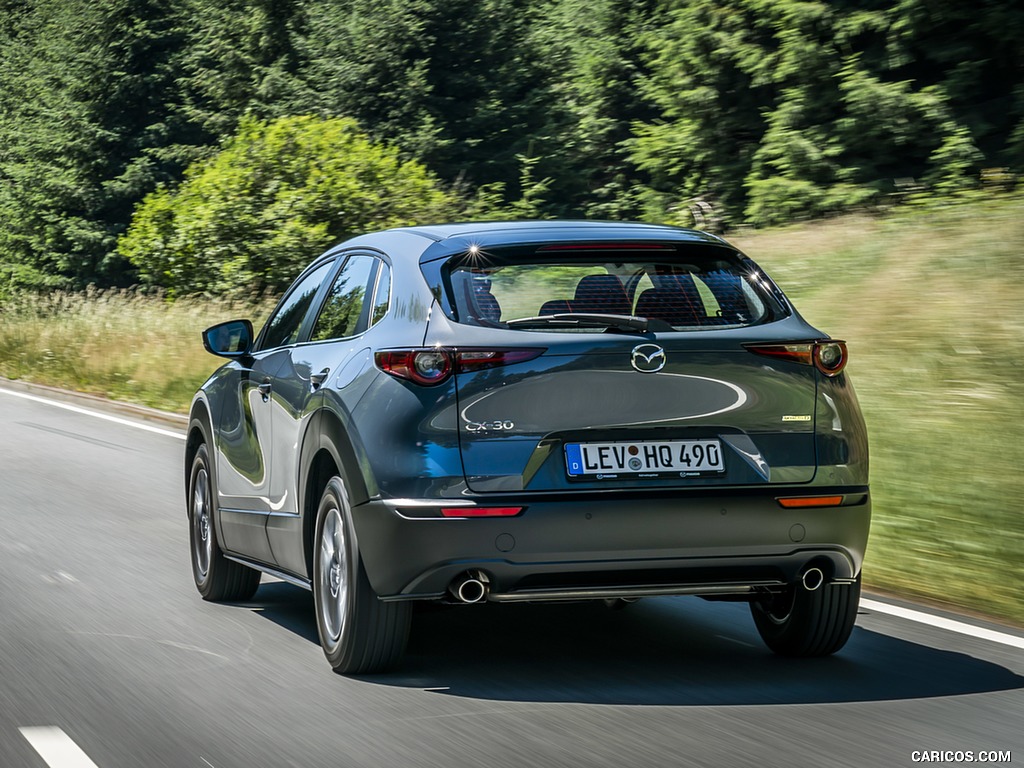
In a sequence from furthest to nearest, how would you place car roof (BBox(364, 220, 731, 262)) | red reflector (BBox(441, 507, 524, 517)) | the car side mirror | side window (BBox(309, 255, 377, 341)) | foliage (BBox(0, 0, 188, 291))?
foliage (BBox(0, 0, 188, 291)) → the car side mirror → side window (BBox(309, 255, 377, 341)) → car roof (BBox(364, 220, 731, 262)) → red reflector (BBox(441, 507, 524, 517))

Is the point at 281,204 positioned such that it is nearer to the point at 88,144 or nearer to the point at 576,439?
the point at 576,439

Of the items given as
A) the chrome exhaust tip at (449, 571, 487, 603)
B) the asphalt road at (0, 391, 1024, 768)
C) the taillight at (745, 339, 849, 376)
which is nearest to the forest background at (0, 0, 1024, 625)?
the asphalt road at (0, 391, 1024, 768)

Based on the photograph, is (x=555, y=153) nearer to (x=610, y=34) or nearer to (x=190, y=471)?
(x=610, y=34)

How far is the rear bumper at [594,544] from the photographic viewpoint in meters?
5.36

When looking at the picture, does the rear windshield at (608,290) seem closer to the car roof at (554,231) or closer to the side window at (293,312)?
the car roof at (554,231)

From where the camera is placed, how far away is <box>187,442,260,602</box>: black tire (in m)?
7.65

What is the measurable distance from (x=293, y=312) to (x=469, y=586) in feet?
7.42

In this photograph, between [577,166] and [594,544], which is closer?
[594,544]

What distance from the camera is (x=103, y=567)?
8.47 m

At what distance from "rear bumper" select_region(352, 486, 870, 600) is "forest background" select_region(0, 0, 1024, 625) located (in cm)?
215

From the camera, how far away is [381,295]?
6.06 m

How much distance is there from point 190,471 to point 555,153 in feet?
118

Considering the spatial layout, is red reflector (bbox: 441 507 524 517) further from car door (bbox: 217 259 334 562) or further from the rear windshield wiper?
car door (bbox: 217 259 334 562)

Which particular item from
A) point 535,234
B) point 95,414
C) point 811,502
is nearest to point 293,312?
point 535,234
